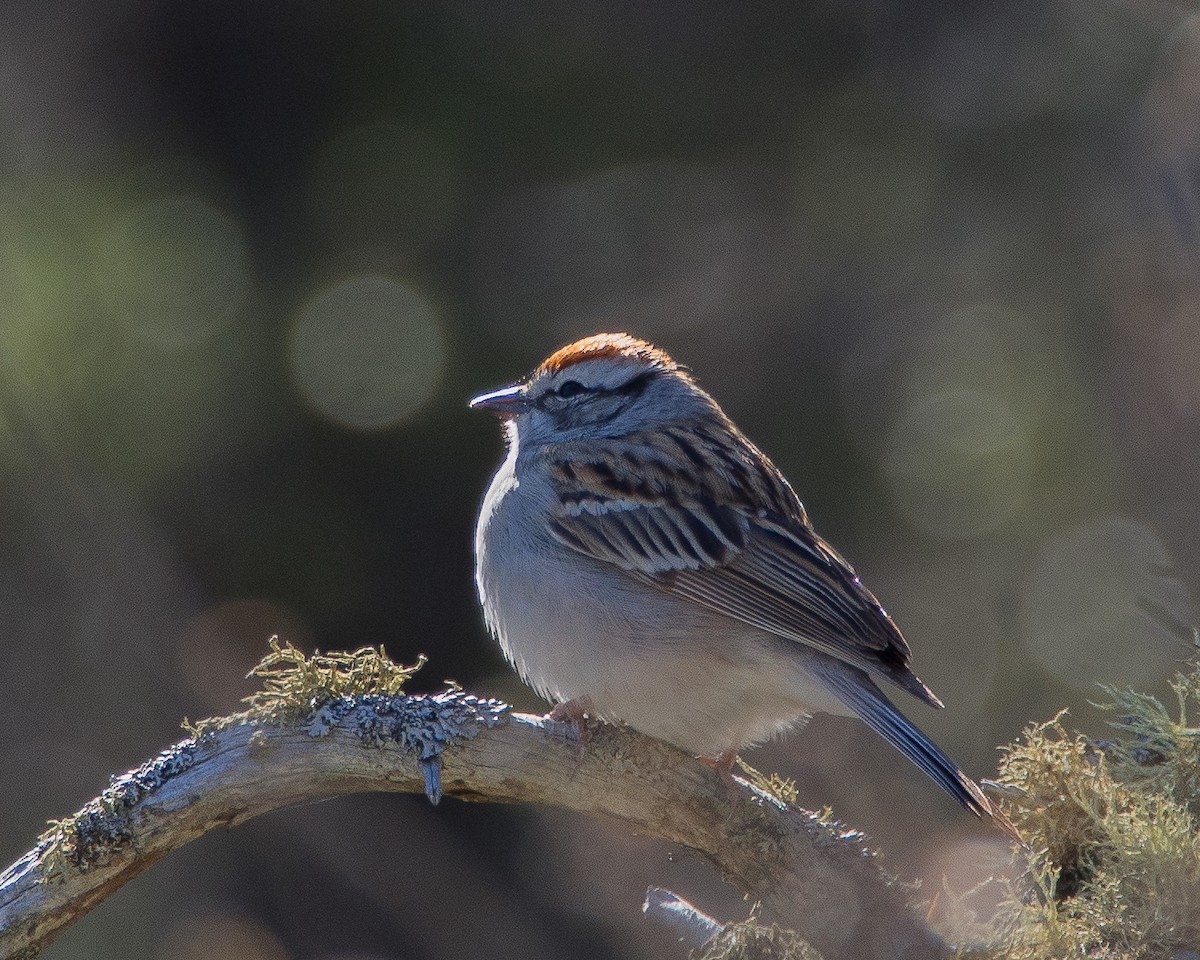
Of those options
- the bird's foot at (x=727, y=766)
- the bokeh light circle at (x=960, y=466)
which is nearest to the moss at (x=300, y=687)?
the bird's foot at (x=727, y=766)

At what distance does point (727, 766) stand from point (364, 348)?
2426 mm

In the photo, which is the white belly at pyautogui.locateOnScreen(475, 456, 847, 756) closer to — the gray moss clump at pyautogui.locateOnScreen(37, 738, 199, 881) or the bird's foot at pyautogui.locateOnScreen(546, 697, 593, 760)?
the bird's foot at pyautogui.locateOnScreen(546, 697, 593, 760)

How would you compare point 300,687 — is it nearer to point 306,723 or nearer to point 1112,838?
point 306,723

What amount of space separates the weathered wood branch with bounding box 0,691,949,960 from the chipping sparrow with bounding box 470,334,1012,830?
144mm

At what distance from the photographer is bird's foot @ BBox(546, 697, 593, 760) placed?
2617 millimetres

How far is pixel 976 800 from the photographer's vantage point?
2469mm

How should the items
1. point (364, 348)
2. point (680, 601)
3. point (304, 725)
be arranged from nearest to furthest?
point (304, 725) → point (680, 601) → point (364, 348)

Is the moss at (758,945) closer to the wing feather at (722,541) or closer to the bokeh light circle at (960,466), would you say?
the wing feather at (722,541)

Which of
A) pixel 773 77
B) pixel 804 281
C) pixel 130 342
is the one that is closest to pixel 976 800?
pixel 130 342

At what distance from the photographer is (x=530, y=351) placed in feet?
16.0

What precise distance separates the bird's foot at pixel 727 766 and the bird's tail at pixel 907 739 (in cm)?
26

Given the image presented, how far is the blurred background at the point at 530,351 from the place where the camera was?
464cm

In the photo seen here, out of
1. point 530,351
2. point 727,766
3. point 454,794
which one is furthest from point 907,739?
point 530,351

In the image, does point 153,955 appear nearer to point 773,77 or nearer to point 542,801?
point 542,801
